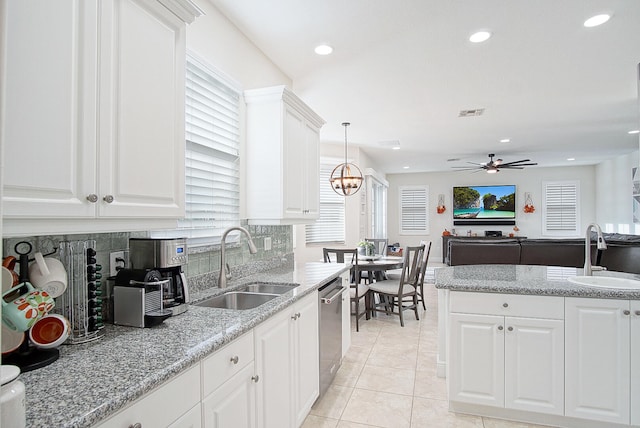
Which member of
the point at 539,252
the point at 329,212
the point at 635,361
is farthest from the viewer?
the point at 329,212

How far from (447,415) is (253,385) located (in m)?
1.57

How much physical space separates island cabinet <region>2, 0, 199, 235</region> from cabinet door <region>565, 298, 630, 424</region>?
7.88ft

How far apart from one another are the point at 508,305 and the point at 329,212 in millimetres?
4458

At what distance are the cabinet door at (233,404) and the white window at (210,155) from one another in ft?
3.29

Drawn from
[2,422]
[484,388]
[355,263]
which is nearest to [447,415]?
[484,388]

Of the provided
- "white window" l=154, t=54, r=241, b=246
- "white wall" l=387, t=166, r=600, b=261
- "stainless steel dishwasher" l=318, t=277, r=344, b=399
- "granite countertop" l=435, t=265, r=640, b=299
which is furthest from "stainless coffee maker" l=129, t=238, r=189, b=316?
"white wall" l=387, t=166, r=600, b=261

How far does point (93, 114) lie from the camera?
1.19 metres

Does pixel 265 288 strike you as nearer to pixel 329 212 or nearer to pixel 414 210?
pixel 329 212

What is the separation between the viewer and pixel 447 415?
247 cm

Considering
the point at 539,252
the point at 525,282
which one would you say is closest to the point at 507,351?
the point at 525,282

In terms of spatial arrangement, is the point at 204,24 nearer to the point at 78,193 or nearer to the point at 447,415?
the point at 78,193

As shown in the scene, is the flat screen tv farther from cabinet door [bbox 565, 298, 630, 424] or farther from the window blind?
the window blind

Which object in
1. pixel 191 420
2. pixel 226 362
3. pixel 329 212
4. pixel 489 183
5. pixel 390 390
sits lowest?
pixel 390 390

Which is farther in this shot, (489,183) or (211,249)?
(489,183)
